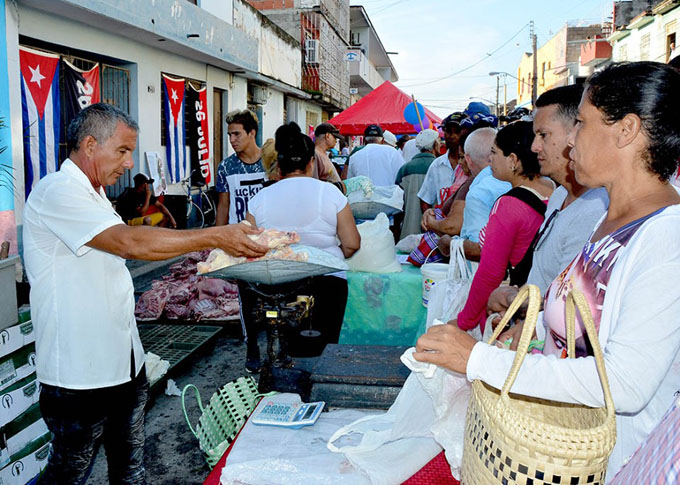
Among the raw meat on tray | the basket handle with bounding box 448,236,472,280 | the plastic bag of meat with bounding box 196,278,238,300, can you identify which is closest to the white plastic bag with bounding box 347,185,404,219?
the plastic bag of meat with bounding box 196,278,238,300

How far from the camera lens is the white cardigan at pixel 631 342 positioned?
114 centimetres

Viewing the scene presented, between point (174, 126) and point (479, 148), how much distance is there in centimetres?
808

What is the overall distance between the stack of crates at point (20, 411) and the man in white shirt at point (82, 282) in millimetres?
626

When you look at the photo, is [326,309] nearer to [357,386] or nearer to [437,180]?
[357,386]

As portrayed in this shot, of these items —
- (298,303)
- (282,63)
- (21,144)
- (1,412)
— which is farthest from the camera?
(282,63)

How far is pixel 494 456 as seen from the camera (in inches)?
46.0

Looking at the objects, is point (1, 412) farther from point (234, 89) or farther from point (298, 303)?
point (234, 89)

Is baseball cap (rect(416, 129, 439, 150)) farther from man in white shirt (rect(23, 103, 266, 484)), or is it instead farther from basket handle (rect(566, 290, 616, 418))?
basket handle (rect(566, 290, 616, 418))

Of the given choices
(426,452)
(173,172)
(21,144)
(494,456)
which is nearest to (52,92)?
(21,144)

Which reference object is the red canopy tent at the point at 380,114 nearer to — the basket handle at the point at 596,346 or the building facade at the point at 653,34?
the basket handle at the point at 596,346

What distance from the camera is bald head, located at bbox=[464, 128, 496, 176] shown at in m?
3.71

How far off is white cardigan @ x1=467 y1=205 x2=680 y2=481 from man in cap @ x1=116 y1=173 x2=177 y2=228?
7734 mm

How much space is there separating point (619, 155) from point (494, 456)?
77 cm

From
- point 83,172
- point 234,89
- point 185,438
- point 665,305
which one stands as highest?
point 234,89
